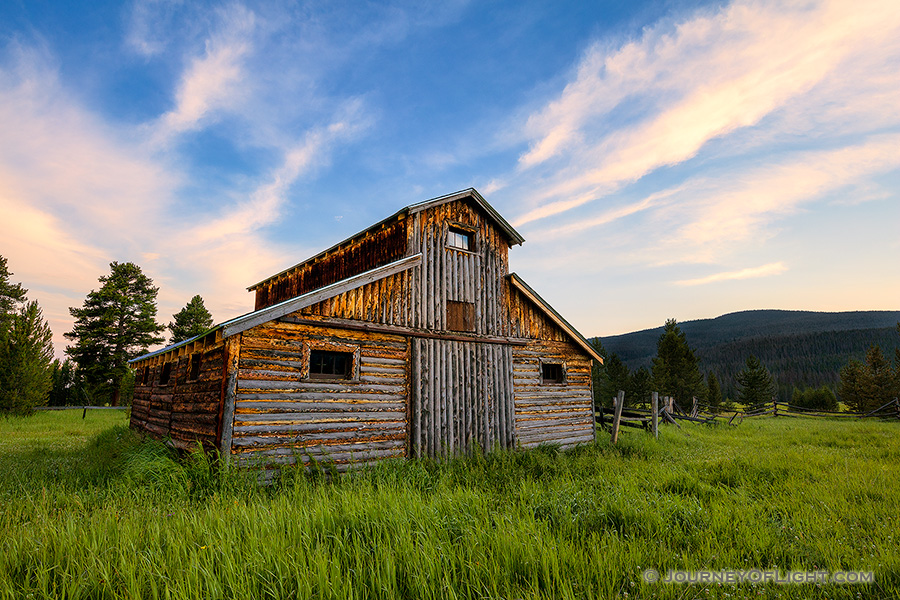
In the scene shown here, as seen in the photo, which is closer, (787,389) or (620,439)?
(620,439)

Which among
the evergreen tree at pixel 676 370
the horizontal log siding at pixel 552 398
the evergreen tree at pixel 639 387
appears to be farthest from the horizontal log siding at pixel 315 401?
the evergreen tree at pixel 639 387

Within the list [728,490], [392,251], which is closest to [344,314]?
[392,251]

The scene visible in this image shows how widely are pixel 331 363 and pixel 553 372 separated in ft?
28.2

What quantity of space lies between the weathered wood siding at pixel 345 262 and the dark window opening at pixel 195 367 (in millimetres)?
5553

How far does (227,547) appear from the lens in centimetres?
414

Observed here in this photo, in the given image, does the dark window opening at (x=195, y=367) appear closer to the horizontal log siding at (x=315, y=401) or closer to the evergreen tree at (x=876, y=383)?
the horizontal log siding at (x=315, y=401)

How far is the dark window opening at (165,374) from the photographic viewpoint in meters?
13.6

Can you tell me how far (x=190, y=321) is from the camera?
37562 millimetres

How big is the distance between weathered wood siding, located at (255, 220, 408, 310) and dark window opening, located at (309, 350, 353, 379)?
3576 mm

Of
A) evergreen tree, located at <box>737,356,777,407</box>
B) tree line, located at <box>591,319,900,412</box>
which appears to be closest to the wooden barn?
tree line, located at <box>591,319,900,412</box>

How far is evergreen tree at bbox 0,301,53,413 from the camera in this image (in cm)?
2455

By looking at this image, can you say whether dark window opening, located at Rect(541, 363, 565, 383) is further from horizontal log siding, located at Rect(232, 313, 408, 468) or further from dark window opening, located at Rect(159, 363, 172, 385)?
dark window opening, located at Rect(159, 363, 172, 385)

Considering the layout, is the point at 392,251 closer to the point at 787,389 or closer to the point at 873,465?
the point at 873,465

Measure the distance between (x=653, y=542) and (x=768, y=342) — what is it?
563 ft
